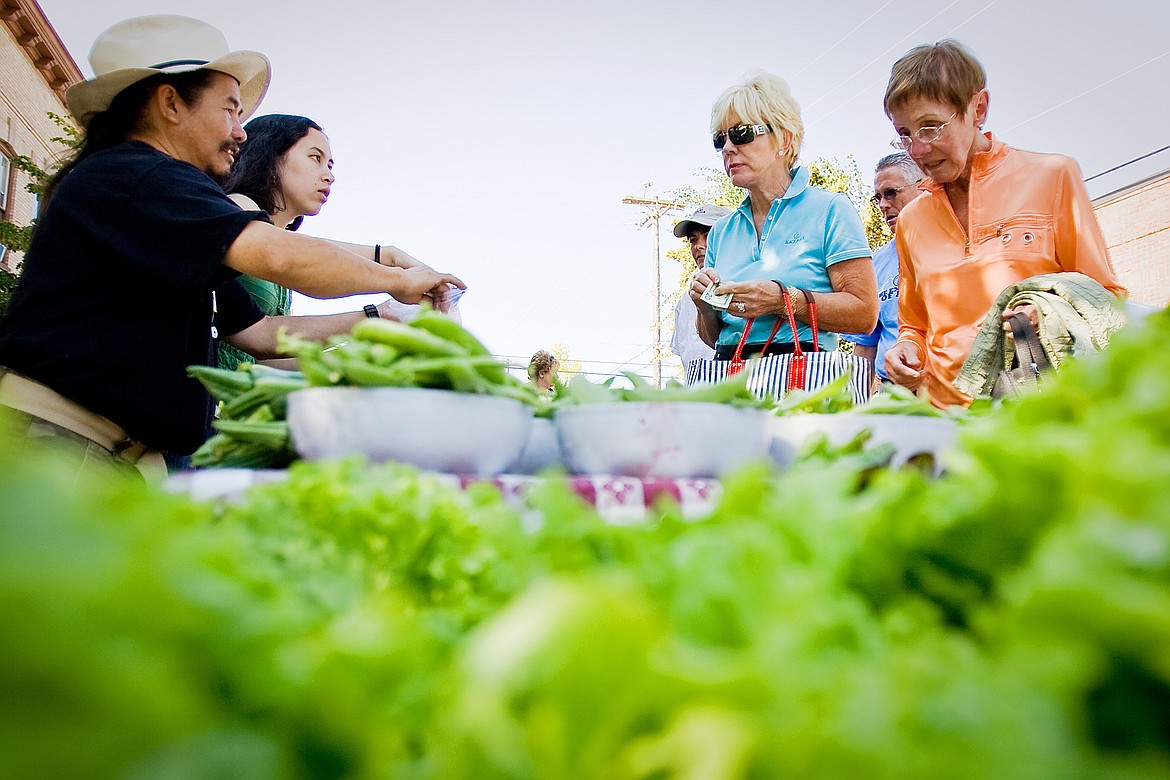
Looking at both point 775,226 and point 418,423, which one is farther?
point 775,226

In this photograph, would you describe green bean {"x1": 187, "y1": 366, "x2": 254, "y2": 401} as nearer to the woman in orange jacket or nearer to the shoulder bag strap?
the shoulder bag strap

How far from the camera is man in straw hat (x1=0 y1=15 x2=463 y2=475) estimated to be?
2.29 metres

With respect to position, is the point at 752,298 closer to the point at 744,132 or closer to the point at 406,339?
the point at 744,132

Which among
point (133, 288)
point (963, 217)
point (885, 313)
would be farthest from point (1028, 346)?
point (133, 288)

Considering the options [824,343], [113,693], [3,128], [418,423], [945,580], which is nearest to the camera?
[113,693]

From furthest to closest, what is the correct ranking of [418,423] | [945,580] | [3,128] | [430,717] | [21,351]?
[3,128]
[21,351]
[418,423]
[945,580]
[430,717]

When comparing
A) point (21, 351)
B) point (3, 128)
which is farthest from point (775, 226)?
point (3, 128)

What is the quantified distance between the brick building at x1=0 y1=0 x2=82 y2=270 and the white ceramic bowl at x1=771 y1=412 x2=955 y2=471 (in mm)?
17057

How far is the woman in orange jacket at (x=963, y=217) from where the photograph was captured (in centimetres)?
300

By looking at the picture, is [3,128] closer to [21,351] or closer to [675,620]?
[21,351]

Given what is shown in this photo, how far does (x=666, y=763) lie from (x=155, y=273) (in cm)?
250

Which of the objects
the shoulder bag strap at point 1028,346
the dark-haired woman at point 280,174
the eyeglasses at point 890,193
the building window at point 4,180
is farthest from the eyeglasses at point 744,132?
the building window at point 4,180

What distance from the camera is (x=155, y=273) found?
92.9 inches

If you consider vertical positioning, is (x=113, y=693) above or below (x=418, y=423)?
above
